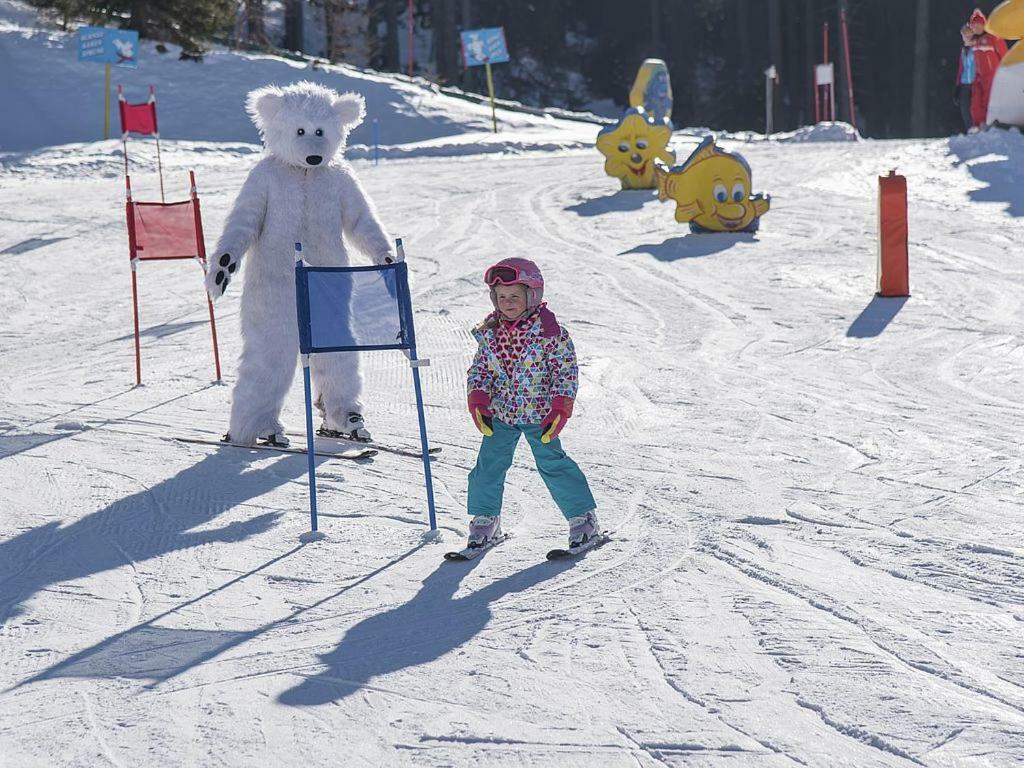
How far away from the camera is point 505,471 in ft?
18.5

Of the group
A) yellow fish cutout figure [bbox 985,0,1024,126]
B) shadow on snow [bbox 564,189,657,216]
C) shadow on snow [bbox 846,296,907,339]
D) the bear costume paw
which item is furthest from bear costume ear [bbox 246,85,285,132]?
yellow fish cutout figure [bbox 985,0,1024,126]

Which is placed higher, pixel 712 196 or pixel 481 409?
pixel 712 196

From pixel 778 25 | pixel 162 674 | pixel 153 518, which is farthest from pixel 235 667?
pixel 778 25

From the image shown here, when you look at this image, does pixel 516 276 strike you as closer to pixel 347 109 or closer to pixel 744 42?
pixel 347 109

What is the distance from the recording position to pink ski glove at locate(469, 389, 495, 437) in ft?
17.9

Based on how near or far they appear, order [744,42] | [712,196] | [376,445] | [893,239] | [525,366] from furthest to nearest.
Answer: [744,42] → [712,196] → [893,239] → [376,445] → [525,366]

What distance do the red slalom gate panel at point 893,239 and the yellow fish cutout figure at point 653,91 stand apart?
13867mm

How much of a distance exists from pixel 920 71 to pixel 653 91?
44.2 ft

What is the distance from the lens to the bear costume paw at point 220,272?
7320 millimetres

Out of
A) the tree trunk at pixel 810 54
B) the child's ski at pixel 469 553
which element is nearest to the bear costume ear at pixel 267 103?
the child's ski at pixel 469 553

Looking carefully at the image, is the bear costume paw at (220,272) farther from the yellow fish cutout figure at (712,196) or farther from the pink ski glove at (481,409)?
the yellow fish cutout figure at (712,196)

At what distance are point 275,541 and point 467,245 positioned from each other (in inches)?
367

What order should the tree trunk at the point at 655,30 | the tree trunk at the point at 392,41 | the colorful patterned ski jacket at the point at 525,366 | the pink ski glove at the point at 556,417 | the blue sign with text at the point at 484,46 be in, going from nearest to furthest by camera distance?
the pink ski glove at the point at 556,417, the colorful patterned ski jacket at the point at 525,366, the blue sign with text at the point at 484,46, the tree trunk at the point at 392,41, the tree trunk at the point at 655,30

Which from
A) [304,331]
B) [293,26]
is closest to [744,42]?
[293,26]
